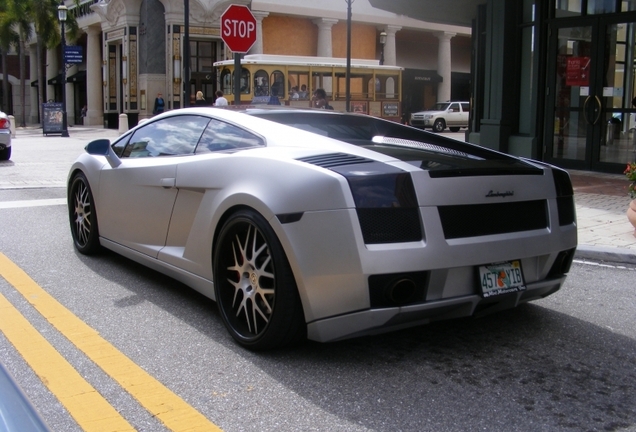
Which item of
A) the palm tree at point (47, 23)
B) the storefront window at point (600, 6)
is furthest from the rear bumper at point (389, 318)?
the palm tree at point (47, 23)

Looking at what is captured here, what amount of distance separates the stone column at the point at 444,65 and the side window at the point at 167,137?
44522 mm

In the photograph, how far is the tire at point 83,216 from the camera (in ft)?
20.2

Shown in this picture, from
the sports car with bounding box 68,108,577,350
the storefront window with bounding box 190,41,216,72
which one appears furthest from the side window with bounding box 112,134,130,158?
the storefront window with bounding box 190,41,216,72

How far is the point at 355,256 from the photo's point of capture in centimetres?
352

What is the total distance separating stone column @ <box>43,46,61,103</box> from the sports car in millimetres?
54907

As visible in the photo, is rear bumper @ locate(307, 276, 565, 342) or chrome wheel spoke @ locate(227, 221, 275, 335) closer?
rear bumper @ locate(307, 276, 565, 342)

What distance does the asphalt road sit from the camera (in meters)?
3.22

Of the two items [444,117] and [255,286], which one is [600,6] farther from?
[444,117]

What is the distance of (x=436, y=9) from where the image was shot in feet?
59.1

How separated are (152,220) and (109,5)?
39.6 m

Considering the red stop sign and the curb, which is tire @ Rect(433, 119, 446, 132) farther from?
the curb

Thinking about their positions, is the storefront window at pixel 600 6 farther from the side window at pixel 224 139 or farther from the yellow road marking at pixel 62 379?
the yellow road marking at pixel 62 379

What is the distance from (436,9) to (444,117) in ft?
69.5

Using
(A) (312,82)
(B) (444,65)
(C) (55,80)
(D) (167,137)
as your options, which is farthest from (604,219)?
(C) (55,80)
